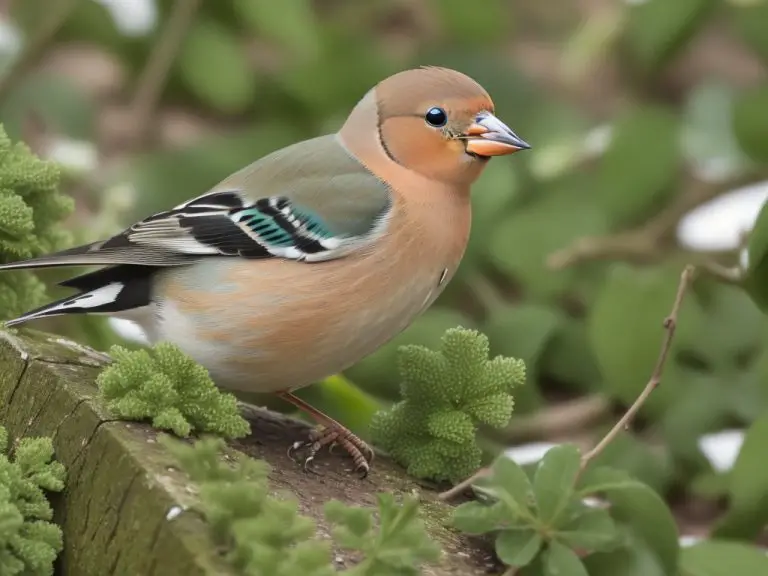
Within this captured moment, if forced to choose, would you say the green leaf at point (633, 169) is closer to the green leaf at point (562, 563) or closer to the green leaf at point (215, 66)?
the green leaf at point (215, 66)

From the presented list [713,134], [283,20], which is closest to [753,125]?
[713,134]

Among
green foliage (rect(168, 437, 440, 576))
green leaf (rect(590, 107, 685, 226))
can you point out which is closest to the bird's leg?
green foliage (rect(168, 437, 440, 576))

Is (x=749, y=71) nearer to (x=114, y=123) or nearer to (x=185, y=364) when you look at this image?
(x=114, y=123)

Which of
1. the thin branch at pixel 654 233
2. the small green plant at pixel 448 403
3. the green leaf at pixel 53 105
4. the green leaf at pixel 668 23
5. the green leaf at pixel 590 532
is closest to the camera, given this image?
the green leaf at pixel 590 532

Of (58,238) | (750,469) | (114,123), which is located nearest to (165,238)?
(58,238)

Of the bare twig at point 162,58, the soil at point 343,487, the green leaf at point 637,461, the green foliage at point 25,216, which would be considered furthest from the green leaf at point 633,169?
the green foliage at point 25,216

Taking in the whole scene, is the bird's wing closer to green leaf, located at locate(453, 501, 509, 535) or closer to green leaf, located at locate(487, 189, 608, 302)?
green leaf, located at locate(453, 501, 509, 535)

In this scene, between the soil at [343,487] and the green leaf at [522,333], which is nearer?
the soil at [343,487]
